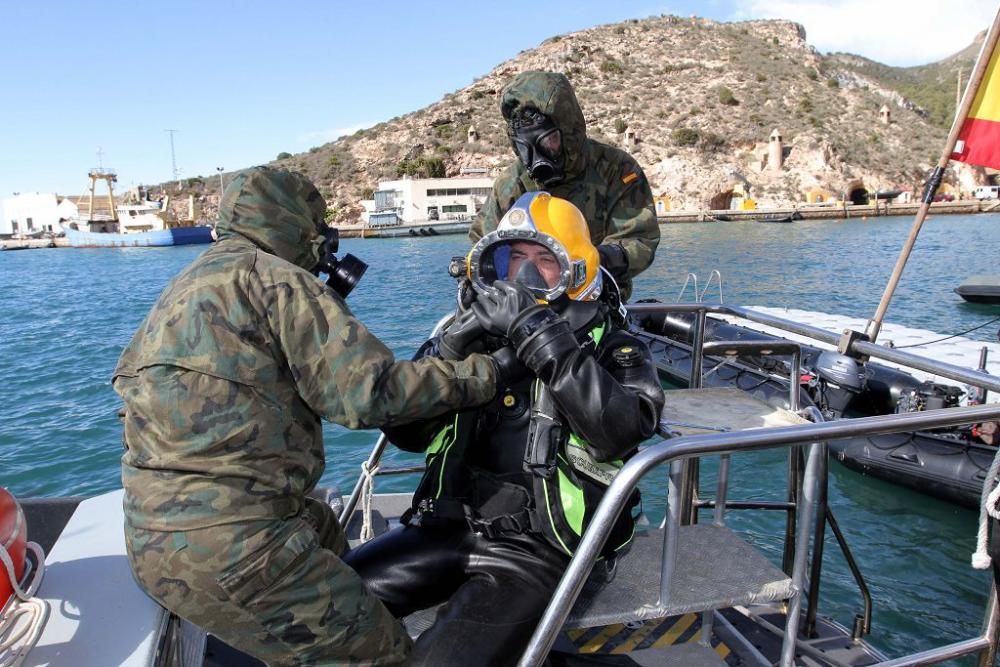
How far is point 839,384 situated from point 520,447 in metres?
9.21

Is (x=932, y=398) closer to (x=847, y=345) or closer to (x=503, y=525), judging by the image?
(x=847, y=345)

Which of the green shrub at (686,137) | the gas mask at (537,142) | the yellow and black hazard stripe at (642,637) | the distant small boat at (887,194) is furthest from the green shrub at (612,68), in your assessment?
the yellow and black hazard stripe at (642,637)

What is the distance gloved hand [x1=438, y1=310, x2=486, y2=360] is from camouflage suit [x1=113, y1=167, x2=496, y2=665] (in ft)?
1.05

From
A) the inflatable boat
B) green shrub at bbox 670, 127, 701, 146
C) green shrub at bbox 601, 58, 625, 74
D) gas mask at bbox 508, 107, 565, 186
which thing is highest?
green shrub at bbox 601, 58, 625, 74

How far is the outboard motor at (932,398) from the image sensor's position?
8883 millimetres

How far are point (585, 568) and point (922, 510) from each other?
26.5 ft

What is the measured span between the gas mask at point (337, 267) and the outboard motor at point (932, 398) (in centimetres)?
854

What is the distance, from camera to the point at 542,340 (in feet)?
6.68

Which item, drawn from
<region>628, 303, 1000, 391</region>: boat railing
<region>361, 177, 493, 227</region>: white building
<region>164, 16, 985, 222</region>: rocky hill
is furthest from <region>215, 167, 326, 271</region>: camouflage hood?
<region>361, 177, 493, 227</region>: white building

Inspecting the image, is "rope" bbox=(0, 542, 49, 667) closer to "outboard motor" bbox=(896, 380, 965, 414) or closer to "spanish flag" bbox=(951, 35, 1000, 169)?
"spanish flag" bbox=(951, 35, 1000, 169)

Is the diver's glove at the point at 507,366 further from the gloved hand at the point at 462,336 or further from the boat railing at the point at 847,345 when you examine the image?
the boat railing at the point at 847,345

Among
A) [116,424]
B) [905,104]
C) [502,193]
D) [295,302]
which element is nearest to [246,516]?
[295,302]

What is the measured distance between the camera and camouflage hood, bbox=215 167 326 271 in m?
2.07

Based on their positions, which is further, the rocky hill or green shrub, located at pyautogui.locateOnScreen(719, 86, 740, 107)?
green shrub, located at pyautogui.locateOnScreen(719, 86, 740, 107)
